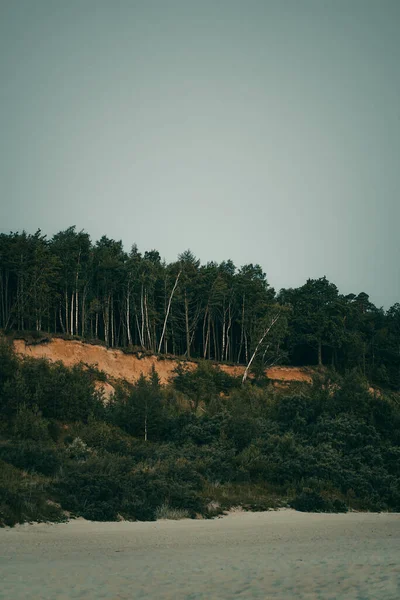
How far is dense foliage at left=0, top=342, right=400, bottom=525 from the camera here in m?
19.2

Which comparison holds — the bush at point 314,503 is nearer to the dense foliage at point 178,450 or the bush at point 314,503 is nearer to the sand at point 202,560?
the dense foliage at point 178,450

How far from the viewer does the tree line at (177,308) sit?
169 ft

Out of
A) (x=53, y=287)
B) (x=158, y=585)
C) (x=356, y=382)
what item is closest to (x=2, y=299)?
(x=53, y=287)

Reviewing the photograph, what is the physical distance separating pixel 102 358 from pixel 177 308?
49.7 feet

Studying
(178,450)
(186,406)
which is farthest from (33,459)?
(186,406)

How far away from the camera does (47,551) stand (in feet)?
41.5

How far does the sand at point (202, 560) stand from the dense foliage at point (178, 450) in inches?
72.5

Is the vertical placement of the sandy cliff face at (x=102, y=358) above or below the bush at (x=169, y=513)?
above

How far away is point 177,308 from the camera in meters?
62.9

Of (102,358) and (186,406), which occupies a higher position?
(102,358)

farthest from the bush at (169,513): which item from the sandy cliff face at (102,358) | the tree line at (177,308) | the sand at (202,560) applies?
the tree line at (177,308)

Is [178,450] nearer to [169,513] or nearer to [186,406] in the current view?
[169,513]

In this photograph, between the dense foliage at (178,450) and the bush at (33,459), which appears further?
the bush at (33,459)

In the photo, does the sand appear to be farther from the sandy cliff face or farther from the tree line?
the tree line
